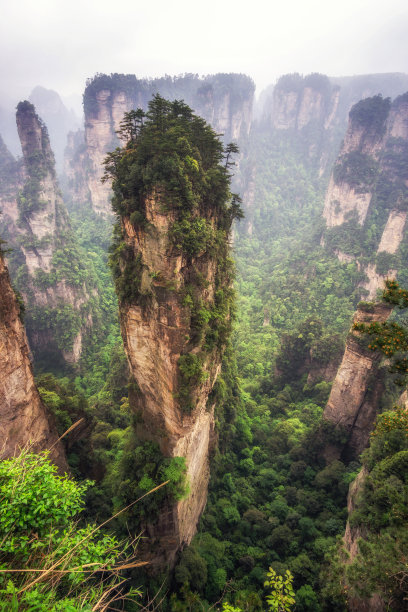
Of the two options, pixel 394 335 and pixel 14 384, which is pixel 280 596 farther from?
pixel 14 384

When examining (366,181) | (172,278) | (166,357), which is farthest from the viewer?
(366,181)

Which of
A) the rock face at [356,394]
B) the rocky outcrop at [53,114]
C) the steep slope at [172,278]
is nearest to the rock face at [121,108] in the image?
the steep slope at [172,278]

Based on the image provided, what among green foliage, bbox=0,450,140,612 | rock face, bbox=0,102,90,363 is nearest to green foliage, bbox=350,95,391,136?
rock face, bbox=0,102,90,363

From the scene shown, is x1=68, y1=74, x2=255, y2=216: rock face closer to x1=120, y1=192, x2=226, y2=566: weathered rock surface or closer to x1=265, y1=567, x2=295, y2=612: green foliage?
x1=120, y1=192, x2=226, y2=566: weathered rock surface

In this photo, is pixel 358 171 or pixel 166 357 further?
pixel 358 171

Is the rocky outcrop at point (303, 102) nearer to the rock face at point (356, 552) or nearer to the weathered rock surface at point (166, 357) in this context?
the weathered rock surface at point (166, 357)

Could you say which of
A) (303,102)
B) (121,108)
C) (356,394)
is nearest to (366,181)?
(356,394)

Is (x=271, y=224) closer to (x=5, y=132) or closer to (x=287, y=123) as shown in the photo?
(x=287, y=123)

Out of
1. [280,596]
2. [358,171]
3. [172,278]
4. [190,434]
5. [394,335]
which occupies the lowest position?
[190,434]
